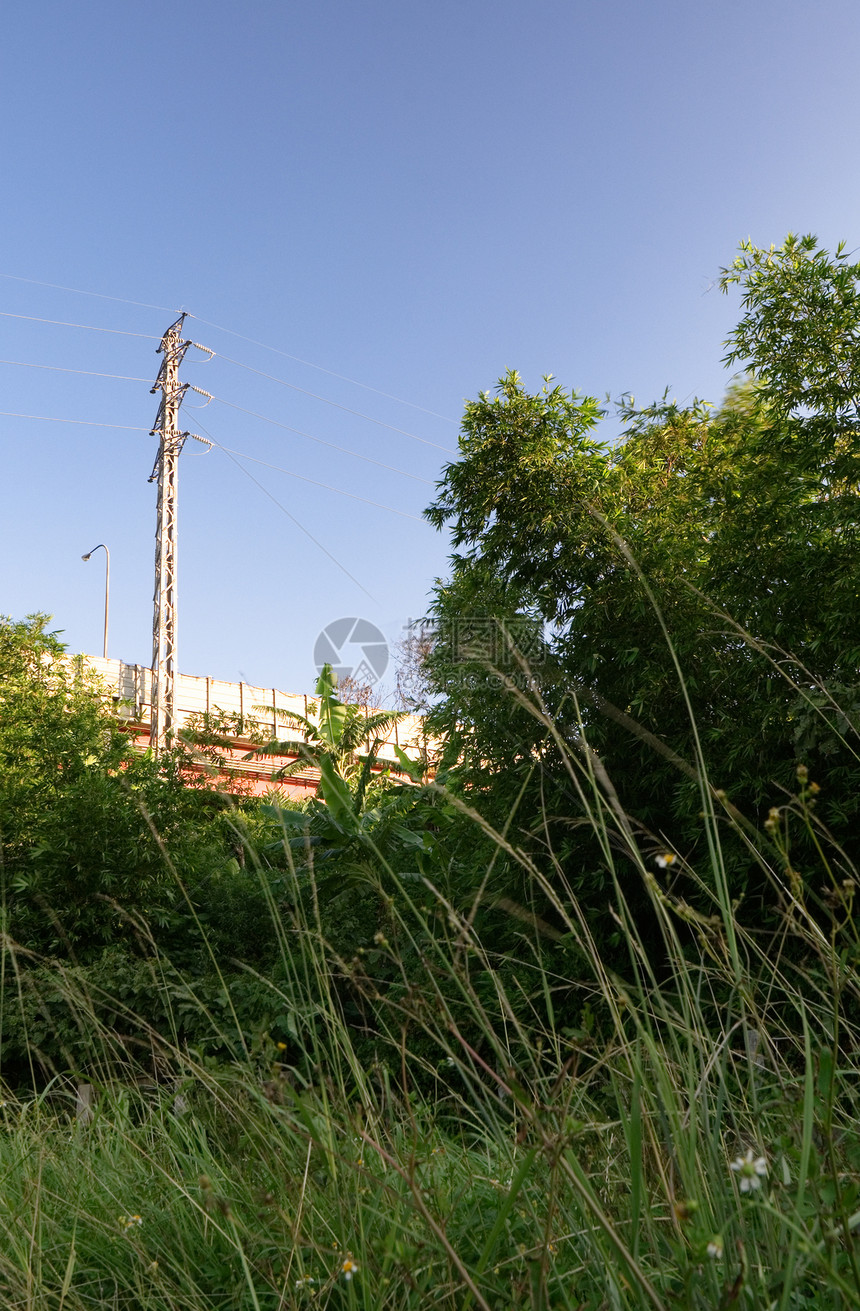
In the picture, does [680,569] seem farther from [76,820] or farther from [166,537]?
[166,537]

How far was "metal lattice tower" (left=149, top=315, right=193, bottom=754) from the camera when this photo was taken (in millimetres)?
12272

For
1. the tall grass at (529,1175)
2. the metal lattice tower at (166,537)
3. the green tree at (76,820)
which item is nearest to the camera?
the tall grass at (529,1175)

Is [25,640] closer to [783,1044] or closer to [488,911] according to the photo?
[488,911]

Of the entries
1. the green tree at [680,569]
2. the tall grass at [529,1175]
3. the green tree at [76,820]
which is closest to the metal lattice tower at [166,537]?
the green tree at [76,820]

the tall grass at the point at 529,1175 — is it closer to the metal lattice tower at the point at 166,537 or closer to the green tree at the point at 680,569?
the green tree at the point at 680,569

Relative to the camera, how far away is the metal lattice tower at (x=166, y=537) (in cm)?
1227

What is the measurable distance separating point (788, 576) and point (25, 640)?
25.3ft

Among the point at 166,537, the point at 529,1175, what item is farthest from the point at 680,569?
the point at 166,537

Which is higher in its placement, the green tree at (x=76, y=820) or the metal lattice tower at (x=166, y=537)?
the metal lattice tower at (x=166, y=537)

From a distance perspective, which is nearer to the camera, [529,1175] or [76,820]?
[529,1175]

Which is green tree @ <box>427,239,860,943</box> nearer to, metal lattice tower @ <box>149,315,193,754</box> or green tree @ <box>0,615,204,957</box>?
green tree @ <box>0,615,204,957</box>

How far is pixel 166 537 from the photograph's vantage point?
520 inches

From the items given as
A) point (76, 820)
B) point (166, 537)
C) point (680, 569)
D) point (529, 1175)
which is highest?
point (166, 537)

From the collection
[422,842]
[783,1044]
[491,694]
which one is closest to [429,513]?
[491,694]
